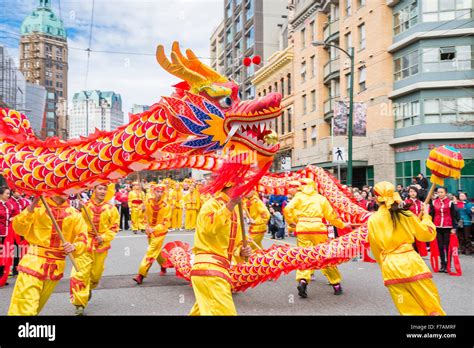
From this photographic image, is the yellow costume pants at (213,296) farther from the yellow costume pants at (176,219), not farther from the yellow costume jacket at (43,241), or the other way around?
the yellow costume pants at (176,219)

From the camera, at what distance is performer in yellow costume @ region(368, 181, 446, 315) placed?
4.08 m

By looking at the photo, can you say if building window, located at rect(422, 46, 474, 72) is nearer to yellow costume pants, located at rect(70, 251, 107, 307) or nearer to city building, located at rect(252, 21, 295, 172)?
city building, located at rect(252, 21, 295, 172)

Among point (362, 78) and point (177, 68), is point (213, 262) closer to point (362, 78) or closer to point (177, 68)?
point (177, 68)

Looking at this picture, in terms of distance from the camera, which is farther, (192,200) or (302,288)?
(192,200)

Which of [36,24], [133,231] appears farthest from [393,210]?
[133,231]

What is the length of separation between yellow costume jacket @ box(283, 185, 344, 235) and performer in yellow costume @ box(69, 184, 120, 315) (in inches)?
117

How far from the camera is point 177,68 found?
3877mm

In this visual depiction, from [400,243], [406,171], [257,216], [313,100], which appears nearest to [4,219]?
[257,216]

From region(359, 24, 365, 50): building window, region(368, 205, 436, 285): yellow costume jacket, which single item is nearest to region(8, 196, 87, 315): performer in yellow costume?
region(368, 205, 436, 285): yellow costume jacket

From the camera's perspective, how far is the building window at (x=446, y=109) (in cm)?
1819

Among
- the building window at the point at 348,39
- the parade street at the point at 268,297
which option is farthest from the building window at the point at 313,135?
the parade street at the point at 268,297

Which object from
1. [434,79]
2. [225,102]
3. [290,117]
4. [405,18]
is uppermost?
[405,18]

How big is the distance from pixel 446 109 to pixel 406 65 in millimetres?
2761

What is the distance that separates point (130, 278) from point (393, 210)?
5.65 metres
